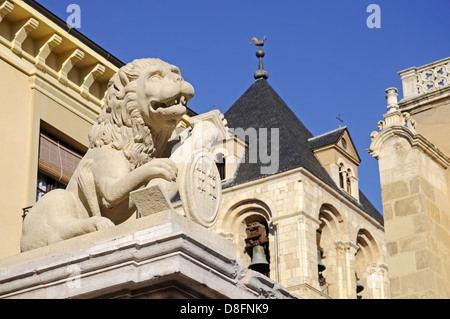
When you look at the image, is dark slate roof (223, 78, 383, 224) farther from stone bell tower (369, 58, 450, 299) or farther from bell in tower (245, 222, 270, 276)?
stone bell tower (369, 58, 450, 299)

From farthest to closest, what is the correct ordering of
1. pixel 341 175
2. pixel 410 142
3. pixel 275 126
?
1. pixel 341 175
2. pixel 275 126
3. pixel 410 142

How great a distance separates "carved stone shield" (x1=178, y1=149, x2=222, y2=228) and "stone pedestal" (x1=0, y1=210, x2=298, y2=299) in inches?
9.4

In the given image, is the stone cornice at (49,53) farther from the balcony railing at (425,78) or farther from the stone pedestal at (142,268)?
the stone pedestal at (142,268)

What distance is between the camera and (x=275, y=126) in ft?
162

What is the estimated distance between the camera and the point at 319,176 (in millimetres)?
48219


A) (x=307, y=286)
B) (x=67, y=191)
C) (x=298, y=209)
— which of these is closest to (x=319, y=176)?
(x=298, y=209)

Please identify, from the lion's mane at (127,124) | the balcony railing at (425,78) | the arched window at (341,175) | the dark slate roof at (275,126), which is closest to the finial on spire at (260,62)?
the dark slate roof at (275,126)

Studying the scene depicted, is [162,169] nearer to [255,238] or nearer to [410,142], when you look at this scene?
[410,142]

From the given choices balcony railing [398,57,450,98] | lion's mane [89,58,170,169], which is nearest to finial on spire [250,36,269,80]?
balcony railing [398,57,450,98]

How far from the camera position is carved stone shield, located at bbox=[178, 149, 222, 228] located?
6586mm

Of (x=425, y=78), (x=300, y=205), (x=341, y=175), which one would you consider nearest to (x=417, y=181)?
(x=425, y=78)

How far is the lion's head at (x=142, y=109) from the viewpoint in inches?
272

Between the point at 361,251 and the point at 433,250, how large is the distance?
36.0m

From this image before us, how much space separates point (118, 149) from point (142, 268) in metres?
1.22
